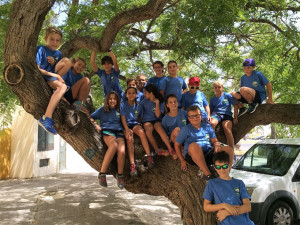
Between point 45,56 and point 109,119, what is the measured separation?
4.27 feet

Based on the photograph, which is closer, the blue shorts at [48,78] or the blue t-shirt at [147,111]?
the blue shorts at [48,78]

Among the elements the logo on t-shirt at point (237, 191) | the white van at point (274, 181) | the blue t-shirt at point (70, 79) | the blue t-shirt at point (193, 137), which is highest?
the blue t-shirt at point (70, 79)

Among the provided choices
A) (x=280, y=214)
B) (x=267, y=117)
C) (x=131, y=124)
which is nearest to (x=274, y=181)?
(x=280, y=214)

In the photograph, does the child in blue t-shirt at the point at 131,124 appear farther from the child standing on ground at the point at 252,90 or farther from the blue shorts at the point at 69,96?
the child standing on ground at the point at 252,90

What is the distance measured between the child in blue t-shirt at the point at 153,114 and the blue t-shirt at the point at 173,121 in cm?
9

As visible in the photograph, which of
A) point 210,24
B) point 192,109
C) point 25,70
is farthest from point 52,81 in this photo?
point 210,24

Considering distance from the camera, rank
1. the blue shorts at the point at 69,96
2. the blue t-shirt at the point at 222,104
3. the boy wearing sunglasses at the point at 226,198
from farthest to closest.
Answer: the blue t-shirt at the point at 222,104
the blue shorts at the point at 69,96
the boy wearing sunglasses at the point at 226,198

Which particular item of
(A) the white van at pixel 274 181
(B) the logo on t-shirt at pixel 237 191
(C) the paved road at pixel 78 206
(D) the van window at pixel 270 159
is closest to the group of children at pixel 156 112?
(B) the logo on t-shirt at pixel 237 191

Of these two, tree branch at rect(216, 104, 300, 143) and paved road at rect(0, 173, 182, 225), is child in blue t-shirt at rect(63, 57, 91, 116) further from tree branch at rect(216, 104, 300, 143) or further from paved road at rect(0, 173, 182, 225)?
paved road at rect(0, 173, 182, 225)

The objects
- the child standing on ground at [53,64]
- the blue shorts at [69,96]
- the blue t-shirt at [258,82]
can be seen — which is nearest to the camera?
the child standing on ground at [53,64]

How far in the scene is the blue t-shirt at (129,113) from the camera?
182 inches

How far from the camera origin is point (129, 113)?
15.3 ft

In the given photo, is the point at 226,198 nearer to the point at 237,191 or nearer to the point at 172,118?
the point at 237,191

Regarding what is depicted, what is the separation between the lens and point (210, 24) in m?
5.11
